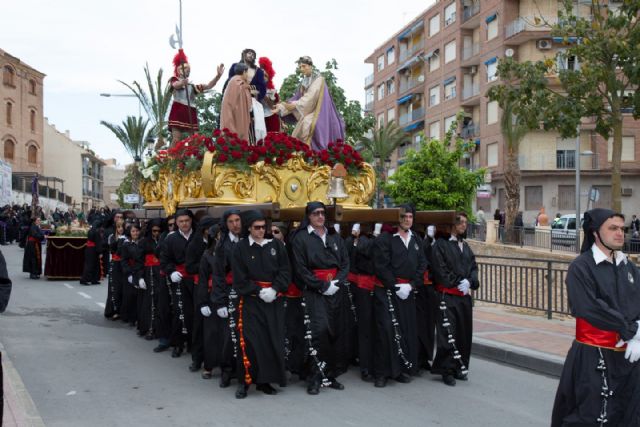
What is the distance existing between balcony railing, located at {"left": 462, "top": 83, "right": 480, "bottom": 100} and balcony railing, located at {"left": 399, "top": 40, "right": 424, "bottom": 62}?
8101 millimetres

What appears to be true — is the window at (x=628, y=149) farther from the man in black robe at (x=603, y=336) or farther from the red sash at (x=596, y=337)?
the red sash at (x=596, y=337)

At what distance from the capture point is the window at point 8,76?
53.4 m

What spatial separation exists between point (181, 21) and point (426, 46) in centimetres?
4342

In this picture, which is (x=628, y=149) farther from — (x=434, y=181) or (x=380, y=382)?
(x=380, y=382)

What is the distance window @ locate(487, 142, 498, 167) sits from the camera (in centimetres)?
4372

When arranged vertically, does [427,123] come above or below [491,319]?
above

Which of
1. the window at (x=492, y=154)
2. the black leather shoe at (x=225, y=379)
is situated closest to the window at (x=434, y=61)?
the window at (x=492, y=154)

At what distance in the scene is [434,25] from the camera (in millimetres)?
51719

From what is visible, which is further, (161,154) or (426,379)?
(161,154)

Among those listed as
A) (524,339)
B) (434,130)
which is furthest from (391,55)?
(524,339)

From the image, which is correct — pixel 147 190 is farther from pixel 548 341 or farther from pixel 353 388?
pixel 548 341

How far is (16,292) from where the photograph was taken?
16.3 meters

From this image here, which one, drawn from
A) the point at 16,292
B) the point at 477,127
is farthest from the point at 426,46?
the point at 16,292

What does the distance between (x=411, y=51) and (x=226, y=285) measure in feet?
168
